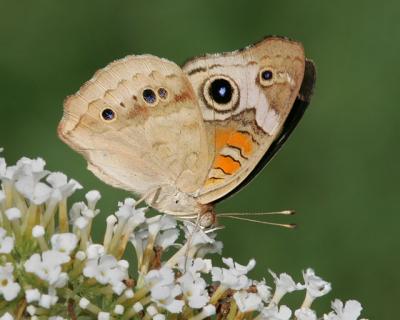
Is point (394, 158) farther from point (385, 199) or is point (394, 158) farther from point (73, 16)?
point (73, 16)

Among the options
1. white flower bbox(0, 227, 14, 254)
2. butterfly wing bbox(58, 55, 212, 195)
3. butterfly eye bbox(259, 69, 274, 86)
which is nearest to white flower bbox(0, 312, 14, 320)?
white flower bbox(0, 227, 14, 254)

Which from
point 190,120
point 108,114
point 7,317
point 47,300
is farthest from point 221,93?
point 7,317

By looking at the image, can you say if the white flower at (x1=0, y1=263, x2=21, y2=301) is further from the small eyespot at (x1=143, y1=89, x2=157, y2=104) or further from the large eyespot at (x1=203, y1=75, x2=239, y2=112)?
the large eyespot at (x1=203, y1=75, x2=239, y2=112)

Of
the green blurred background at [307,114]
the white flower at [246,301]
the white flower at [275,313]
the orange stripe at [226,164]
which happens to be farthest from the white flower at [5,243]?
the green blurred background at [307,114]

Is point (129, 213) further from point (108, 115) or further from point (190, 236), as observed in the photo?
point (108, 115)

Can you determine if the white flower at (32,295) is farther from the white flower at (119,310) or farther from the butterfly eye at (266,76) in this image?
the butterfly eye at (266,76)

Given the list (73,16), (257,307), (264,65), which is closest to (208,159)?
(264,65)
